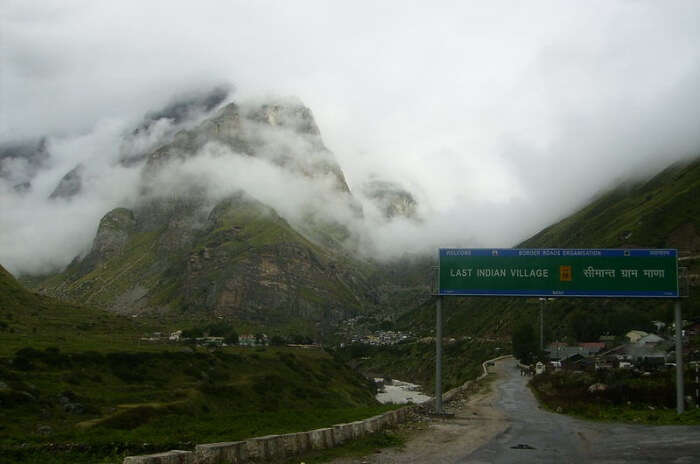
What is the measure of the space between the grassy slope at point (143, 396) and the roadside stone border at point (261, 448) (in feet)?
13.3

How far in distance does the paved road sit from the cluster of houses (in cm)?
4350

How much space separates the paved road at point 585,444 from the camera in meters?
19.8

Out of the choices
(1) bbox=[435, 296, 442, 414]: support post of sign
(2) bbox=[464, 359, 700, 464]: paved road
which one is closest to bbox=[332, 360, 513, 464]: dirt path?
(2) bbox=[464, 359, 700, 464]: paved road

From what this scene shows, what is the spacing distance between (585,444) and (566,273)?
1534 centimetres

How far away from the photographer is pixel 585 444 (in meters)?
23.4

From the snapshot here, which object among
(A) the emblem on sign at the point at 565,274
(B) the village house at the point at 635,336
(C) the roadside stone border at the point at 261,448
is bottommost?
(C) the roadside stone border at the point at 261,448

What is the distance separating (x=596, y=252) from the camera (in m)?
36.9

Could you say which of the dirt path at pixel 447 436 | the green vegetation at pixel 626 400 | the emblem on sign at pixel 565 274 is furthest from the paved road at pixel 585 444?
the emblem on sign at pixel 565 274

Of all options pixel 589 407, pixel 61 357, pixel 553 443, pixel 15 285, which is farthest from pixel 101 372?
pixel 15 285

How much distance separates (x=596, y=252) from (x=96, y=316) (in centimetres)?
15708

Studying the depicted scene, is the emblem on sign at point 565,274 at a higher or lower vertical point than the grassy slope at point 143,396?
higher

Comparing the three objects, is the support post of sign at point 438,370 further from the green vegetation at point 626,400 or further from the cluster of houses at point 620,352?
the cluster of houses at point 620,352

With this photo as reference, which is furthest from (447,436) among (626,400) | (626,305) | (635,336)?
(626,305)

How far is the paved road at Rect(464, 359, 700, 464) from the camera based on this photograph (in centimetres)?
1975
